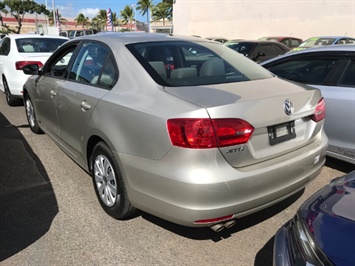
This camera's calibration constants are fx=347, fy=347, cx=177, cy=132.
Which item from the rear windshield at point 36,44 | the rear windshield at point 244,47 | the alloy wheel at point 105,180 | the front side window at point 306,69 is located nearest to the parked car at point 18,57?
the rear windshield at point 36,44

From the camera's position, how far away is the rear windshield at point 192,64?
2802 millimetres

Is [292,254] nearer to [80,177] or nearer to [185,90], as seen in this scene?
[185,90]

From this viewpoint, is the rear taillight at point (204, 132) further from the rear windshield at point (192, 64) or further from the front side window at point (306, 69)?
the front side window at point (306, 69)

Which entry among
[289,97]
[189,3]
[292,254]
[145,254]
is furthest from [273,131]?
[189,3]

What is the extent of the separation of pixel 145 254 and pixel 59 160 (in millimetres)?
2290

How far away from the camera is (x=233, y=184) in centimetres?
229

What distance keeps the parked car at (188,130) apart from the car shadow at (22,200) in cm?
54

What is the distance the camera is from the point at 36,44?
761 cm

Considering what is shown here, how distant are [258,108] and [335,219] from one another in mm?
932

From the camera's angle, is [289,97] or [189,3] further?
[189,3]

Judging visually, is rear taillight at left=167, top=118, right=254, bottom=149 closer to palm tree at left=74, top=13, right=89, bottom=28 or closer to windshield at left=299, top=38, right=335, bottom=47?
windshield at left=299, top=38, right=335, bottom=47

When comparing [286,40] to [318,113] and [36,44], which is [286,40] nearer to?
[36,44]

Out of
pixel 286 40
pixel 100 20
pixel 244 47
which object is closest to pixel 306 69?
pixel 244 47

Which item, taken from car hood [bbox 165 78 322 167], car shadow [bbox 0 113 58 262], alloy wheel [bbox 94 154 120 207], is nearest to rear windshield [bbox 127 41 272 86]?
car hood [bbox 165 78 322 167]
